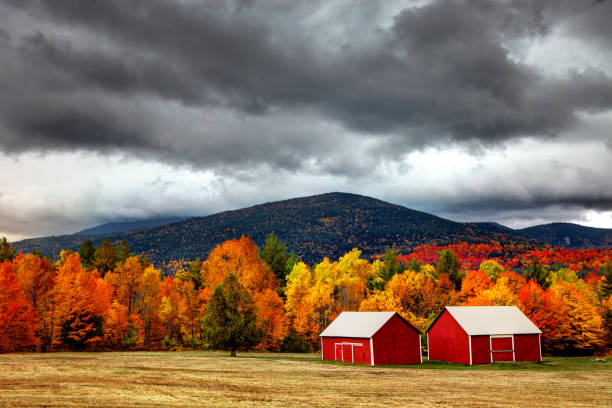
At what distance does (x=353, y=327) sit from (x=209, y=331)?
16455mm

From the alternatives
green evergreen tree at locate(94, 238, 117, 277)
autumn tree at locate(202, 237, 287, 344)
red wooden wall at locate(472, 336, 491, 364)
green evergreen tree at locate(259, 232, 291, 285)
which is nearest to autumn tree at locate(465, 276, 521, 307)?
red wooden wall at locate(472, 336, 491, 364)

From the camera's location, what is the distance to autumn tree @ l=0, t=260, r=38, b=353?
60000 mm

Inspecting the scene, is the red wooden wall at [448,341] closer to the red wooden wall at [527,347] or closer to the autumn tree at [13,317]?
the red wooden wall at [527,347]

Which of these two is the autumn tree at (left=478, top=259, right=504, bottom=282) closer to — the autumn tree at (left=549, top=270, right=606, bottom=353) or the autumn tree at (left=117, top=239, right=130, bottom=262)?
the autumn tree at (left=549, top=270, right=606, bottom=353)

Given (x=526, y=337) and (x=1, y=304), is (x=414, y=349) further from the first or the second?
(x=1, y=304)

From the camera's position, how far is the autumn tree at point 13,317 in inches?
2362

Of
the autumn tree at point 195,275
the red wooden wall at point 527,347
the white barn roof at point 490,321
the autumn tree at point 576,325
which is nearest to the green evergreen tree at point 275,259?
the autumn tree at point 195,275

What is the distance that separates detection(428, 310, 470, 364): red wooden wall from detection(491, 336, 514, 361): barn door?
10.4ft

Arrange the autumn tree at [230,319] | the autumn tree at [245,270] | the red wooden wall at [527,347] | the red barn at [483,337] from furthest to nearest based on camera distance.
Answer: the autumn tree at [245,270]
the autumn tree at [230,319]
the red wooden wall at [527,347]
the red barn at [483,337]

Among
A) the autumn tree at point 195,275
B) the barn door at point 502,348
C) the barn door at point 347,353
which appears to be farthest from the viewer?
the autumn tree at point 195,275

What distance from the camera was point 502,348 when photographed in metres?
56.8

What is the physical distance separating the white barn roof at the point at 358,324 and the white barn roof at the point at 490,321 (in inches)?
334

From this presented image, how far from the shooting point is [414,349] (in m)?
56.9

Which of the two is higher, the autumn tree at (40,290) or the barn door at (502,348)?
the autumn tree at (40,290)
